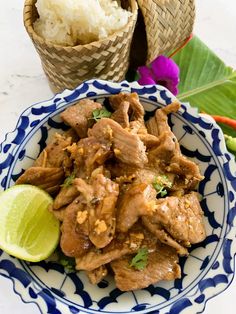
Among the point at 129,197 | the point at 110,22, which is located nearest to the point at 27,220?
Result: the point at 129,197

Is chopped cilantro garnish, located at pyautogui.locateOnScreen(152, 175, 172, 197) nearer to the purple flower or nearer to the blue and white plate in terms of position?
the blue and white plate

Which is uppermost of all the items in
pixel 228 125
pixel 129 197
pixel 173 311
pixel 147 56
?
pixel 147 56

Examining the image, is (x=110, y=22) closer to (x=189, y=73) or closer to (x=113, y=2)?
(x=113, y=2)

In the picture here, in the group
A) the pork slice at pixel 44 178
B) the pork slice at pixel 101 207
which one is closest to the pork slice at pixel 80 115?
the pork slice at pixel 44 178

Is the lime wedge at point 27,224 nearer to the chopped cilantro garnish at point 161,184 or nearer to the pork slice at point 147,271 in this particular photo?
the pork slice at point 147,271

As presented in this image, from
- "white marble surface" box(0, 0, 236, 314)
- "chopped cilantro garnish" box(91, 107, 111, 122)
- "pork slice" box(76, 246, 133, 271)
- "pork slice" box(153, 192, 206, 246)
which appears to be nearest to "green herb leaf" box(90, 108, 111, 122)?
"chopped cilantro garnish" box(91, 107, 111, 122)
